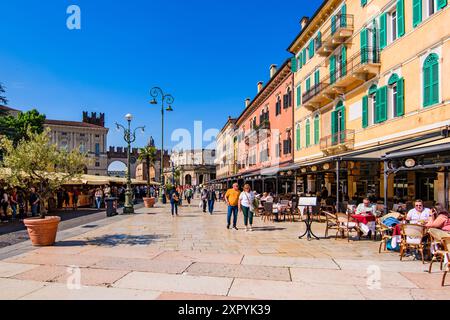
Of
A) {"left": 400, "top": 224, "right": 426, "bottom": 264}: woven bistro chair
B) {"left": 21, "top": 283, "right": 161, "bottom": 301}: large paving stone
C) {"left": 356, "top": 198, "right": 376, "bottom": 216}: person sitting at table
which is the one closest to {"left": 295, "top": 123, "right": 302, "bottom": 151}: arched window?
{"left": 356, "top": 198, "right": 376, "bottom": 216}: person sitting at table

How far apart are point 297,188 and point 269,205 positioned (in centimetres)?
1479

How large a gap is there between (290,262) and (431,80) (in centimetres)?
941

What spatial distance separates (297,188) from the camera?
28297 mm

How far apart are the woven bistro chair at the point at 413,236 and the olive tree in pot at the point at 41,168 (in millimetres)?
8469

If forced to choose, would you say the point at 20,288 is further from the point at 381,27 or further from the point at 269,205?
the point at 381,27

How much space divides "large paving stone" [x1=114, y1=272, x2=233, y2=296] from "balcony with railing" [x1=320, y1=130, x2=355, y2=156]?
14.4 meters

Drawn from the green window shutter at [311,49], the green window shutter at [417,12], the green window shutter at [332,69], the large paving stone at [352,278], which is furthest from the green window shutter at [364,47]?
the large paving stone at [352,278]

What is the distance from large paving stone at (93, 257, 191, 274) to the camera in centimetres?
627

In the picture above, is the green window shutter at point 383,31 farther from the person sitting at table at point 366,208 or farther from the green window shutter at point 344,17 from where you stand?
the person sitting at table at point 366,208

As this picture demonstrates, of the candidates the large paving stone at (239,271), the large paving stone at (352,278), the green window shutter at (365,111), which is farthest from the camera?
the green window shutter at (365,111)

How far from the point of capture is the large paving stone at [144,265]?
247 inches

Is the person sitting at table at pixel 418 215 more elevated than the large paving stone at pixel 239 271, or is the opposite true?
the person sitting at table at pixel 418 215

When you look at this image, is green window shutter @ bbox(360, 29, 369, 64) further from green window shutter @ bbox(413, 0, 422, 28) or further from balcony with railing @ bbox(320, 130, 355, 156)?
balcony with railing @ bbox(320, 130, 355, 156)

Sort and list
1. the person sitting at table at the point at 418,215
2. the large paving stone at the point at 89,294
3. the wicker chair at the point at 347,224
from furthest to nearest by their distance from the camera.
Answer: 1. the wicker chair at the point at 347,224
2. the person sitting at table at the point at 418,215
3. the large paving stone at the point at 89,294
